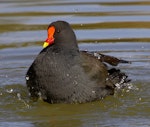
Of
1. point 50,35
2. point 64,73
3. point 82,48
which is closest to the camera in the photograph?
point 64,73

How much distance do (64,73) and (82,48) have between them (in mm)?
2930

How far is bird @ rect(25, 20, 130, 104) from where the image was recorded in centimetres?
791

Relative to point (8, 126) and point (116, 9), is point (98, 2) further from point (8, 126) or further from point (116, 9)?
point (8, 126)

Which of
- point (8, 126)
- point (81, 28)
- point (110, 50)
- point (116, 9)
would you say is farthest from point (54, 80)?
point (116, 9)

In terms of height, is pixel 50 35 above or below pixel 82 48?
Answer: above

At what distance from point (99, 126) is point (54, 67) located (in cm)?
100

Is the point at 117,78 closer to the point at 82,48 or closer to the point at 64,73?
the point at 64,73

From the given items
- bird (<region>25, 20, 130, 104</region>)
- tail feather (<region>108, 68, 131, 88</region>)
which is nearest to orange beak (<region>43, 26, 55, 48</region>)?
A: bird (<region>25, 20, 130, 104</region>)

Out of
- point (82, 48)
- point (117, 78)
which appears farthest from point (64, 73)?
point (82, 48)

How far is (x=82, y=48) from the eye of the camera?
35.5 feet

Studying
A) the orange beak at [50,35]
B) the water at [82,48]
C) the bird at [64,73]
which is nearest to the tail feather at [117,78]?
the water at [82,48]

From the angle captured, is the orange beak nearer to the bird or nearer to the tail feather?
the bird

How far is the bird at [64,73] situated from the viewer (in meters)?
7.91

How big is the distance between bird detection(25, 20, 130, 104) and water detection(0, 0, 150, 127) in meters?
0.13
